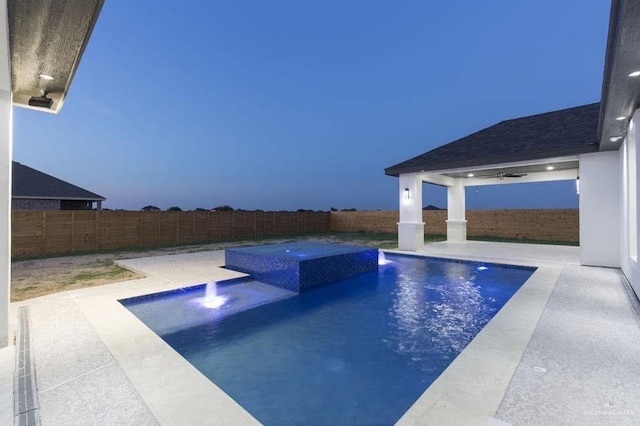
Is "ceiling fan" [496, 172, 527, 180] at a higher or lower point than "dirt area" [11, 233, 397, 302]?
higher

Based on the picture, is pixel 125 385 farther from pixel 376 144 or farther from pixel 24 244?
pixel 376 144

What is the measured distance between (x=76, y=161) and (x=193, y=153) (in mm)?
Result: 13869

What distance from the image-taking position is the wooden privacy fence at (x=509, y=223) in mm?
16328

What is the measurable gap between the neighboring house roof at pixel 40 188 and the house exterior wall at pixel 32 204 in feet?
1.54

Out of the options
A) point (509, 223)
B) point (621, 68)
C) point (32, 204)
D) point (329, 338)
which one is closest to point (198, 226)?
point (32, 204)

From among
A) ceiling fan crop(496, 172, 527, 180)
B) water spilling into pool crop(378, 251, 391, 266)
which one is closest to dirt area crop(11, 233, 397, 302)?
water spilling into pool crop(378, 251, 391, 266)

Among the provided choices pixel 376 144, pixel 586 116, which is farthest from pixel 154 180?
pixel 586 116

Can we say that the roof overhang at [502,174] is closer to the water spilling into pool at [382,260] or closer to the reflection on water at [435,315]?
the water spilling into pool at [382,260]

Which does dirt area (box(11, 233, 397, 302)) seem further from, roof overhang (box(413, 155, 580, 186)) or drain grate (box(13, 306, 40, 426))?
roof overhang (box(413, 155, 580, 186))

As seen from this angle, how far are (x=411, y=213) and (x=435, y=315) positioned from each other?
8108 millimetres

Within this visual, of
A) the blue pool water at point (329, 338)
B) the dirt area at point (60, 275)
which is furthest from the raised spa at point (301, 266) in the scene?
the dirt area at point (60, 275)

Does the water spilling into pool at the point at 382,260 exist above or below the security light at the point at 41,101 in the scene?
below

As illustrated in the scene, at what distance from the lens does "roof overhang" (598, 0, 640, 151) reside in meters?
3.04

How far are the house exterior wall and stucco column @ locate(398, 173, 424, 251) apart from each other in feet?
69.1
